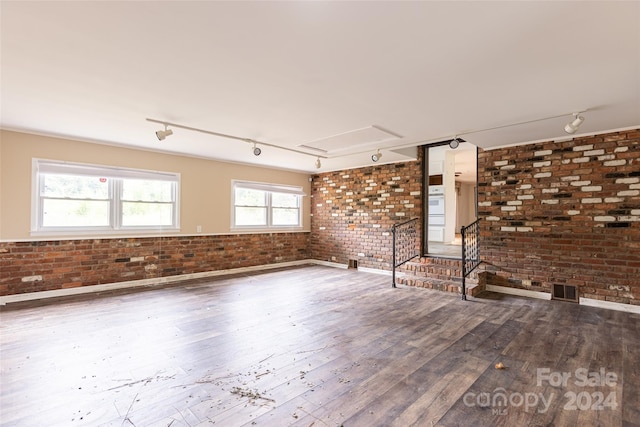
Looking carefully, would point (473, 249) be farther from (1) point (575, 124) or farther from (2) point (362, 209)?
(1) point (575, 124)

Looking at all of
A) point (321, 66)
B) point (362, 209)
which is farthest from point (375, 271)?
point (321, 66)

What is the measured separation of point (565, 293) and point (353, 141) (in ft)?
12.9

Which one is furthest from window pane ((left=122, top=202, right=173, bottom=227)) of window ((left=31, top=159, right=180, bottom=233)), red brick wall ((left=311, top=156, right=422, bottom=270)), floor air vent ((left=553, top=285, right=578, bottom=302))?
floor air vent ((left=553, top=285, right=578, bottom=302))

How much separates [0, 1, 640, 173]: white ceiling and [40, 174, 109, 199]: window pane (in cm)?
89

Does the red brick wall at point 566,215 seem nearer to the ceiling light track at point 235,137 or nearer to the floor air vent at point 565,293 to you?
the floor air vent at point 565,293

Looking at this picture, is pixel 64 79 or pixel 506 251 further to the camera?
pixel 506 251

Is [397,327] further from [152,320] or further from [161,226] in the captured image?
[161,226]

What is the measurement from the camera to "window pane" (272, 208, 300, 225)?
24.9 ft

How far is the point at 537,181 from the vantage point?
478 centimetres

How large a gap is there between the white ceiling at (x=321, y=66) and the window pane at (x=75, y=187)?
89 cm

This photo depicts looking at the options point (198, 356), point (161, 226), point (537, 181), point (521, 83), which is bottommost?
point (198, 356)

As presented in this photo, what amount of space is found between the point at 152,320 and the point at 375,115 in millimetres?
3655

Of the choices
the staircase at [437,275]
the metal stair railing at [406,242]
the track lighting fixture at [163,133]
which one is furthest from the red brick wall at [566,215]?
the track lighting fixture at [163,133]

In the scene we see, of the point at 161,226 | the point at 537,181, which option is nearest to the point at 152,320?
the point at 161,226
